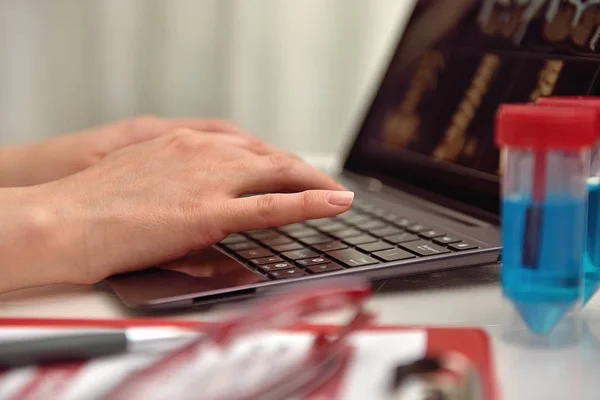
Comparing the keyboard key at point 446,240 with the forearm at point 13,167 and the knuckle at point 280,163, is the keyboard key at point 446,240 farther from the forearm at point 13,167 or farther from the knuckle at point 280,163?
the forearm at point 13,167

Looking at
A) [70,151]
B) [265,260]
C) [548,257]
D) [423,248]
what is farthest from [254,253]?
[70,151]

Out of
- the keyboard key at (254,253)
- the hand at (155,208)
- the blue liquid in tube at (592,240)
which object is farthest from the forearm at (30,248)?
the blue liquid in tube at (592,240)

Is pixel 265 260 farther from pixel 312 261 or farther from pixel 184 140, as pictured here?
pixel 184 140

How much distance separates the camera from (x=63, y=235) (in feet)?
1.75

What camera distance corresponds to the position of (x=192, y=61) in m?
1.27

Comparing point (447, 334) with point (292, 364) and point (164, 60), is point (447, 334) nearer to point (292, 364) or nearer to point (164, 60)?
point (292, 364)

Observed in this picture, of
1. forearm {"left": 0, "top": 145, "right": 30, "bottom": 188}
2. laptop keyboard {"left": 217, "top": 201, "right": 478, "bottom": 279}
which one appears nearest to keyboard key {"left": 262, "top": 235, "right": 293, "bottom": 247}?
laptop keyboard {"left": 217, "top": 201, "right": 478, "bottom": 279}

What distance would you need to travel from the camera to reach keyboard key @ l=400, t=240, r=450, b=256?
54 centimetres

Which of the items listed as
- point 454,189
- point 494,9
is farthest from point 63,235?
point 494,9

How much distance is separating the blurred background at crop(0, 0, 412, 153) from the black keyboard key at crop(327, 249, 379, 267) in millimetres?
737

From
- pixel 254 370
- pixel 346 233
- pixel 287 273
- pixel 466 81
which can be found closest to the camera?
pixel 254 370

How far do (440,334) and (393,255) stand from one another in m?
0.14

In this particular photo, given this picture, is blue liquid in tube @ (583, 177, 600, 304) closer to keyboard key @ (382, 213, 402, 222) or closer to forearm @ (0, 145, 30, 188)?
keyboard key @ (382, 213, 402, 222)

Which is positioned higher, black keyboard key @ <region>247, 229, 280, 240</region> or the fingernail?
the fingernail
